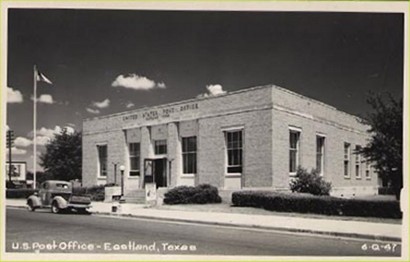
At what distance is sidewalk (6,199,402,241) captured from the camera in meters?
10.8

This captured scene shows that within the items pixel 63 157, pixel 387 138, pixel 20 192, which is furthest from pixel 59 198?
pixel 387 138

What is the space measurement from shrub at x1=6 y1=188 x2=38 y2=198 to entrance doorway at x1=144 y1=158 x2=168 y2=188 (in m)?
6.65

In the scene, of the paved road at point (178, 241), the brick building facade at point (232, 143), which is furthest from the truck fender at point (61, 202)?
the paved road at point (178, 241)

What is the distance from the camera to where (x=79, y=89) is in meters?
12.7

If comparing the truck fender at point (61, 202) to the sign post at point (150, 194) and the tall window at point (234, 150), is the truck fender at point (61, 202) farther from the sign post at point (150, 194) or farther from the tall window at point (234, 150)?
the tall window at point (234, 150)

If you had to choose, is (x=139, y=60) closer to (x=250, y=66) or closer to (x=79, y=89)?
(x=79, y=89)

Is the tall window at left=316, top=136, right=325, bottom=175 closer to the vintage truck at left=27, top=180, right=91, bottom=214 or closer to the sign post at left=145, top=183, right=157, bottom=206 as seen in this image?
the sign post at left=145, top=183, right=157, bottom=206

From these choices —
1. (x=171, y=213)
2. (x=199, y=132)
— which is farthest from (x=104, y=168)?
(x=171, y=213)

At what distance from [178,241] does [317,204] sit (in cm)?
472

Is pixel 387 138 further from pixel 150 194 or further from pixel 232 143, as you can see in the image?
pixel 150 194

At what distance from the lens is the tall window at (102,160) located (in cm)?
2217

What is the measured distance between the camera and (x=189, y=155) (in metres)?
20.3

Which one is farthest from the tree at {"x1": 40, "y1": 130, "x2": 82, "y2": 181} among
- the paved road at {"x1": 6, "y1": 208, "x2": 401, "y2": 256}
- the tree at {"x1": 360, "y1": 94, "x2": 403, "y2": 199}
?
the tree at {"x1": 360, "y1": 94, "x2": 403, "y2": 199}

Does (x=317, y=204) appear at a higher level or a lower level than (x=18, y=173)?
lower
